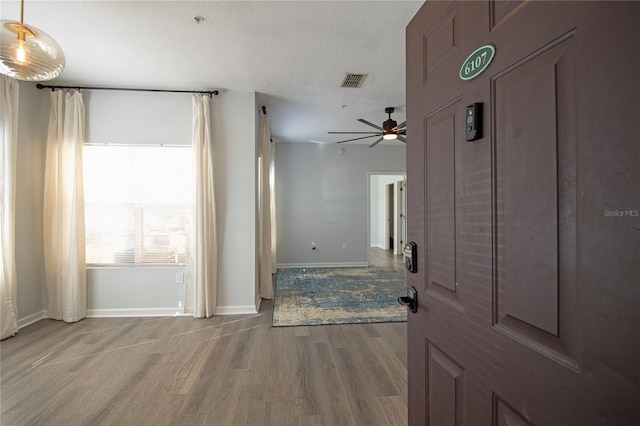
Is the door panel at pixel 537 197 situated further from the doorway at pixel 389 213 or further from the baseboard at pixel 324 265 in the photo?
the doorway at pixel 389 213

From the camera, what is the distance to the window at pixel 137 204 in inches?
139

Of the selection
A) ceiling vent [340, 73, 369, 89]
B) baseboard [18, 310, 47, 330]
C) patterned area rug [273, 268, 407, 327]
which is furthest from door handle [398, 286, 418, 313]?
baseboard [18, 310, 47, 330]

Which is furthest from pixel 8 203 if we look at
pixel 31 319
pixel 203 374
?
pixel 203 374

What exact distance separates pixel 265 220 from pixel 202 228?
3.72 feet

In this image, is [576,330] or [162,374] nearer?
[576,330]

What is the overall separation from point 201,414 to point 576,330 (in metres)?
2.04

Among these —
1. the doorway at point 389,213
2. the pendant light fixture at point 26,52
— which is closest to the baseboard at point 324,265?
the doorway at point 389,213

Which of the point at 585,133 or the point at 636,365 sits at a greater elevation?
the point at 585,133

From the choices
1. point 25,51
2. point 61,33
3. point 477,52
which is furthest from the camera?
point 61,33

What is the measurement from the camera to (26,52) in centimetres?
162

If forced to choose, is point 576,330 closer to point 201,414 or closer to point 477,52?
point 477,52

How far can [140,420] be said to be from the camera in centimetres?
178

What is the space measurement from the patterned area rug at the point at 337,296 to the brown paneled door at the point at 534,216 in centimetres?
251

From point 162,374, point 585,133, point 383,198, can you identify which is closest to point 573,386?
point 585,133
